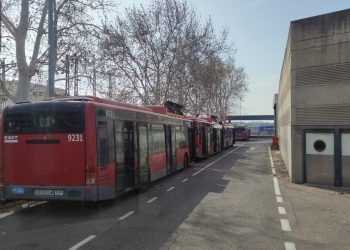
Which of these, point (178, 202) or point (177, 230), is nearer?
point (177, 230)

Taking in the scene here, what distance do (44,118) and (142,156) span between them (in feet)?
13.8

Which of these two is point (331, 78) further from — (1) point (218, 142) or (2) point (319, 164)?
(1) point (218, 142)

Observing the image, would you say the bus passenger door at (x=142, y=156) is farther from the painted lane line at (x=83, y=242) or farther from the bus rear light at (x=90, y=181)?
the painted lane line at (x=83, y=242)

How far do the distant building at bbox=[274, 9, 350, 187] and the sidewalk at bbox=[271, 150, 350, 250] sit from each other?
87 centimetres

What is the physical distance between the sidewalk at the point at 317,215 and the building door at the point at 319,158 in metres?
0.64

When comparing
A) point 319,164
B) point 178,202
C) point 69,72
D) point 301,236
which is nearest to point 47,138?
point 178,202

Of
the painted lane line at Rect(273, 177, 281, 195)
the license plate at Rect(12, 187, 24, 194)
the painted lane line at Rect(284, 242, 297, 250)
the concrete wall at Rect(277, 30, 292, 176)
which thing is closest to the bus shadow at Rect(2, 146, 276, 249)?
the license plate at Rect(12, 187, 24, 194)

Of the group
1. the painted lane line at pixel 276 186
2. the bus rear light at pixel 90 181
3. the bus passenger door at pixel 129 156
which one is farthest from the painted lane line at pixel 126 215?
the painted lane line at pixel 276 186

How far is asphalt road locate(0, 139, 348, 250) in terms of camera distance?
26.7ft

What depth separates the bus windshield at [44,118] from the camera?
11086mm

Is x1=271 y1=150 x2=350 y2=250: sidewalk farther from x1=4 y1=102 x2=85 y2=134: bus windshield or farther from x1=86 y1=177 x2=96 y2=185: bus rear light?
x1=4 y1=102 x2=85 y2=134: bus windshield

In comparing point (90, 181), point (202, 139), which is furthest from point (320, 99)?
point (202, 139)

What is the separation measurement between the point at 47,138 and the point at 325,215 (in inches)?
260

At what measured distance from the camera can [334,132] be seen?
52.5 ft
